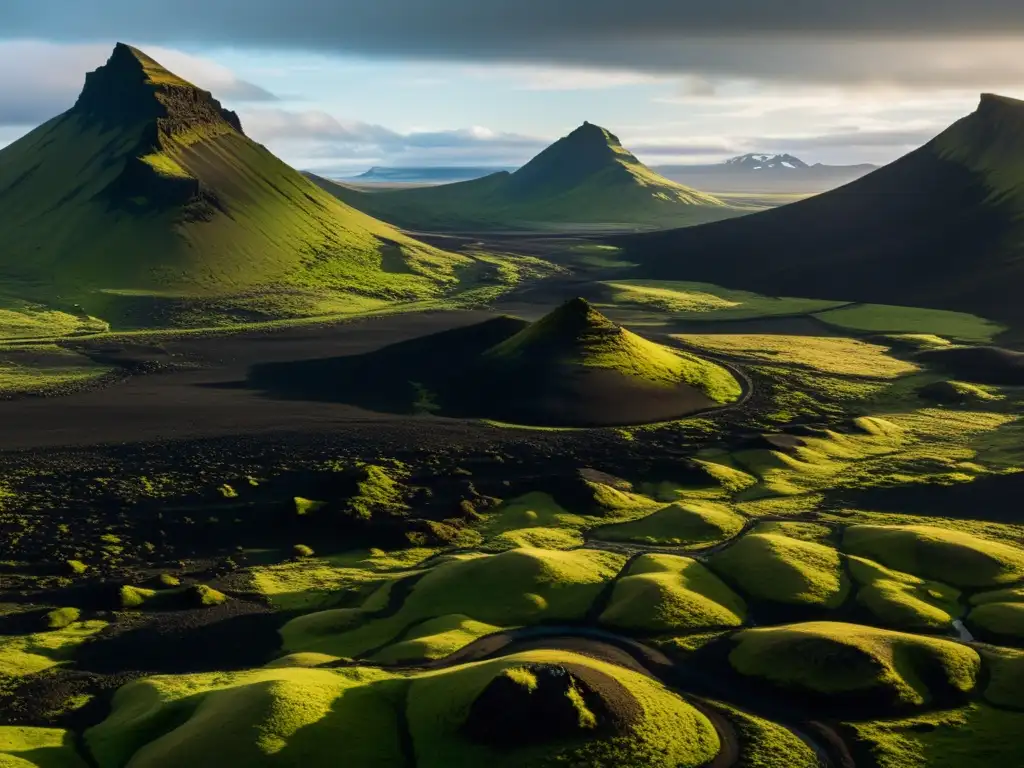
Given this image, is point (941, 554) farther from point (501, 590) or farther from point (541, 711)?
point (541, 711)

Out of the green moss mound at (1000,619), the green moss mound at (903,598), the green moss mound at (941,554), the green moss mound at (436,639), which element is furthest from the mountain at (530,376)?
the green moss mound at (1000,619)

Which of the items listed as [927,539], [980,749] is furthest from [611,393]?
[980,749]

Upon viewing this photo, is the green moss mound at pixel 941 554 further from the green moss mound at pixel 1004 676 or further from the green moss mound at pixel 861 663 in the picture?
the green moss mound at pixel 861 663

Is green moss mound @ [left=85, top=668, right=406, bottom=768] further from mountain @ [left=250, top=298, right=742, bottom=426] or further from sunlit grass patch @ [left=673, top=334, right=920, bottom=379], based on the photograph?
sunlit grass patch @ [left=673, top=334, right=920, bottom=379]

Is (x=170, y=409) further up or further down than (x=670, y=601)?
further up

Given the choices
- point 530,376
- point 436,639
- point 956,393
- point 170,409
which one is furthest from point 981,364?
point 436,639
